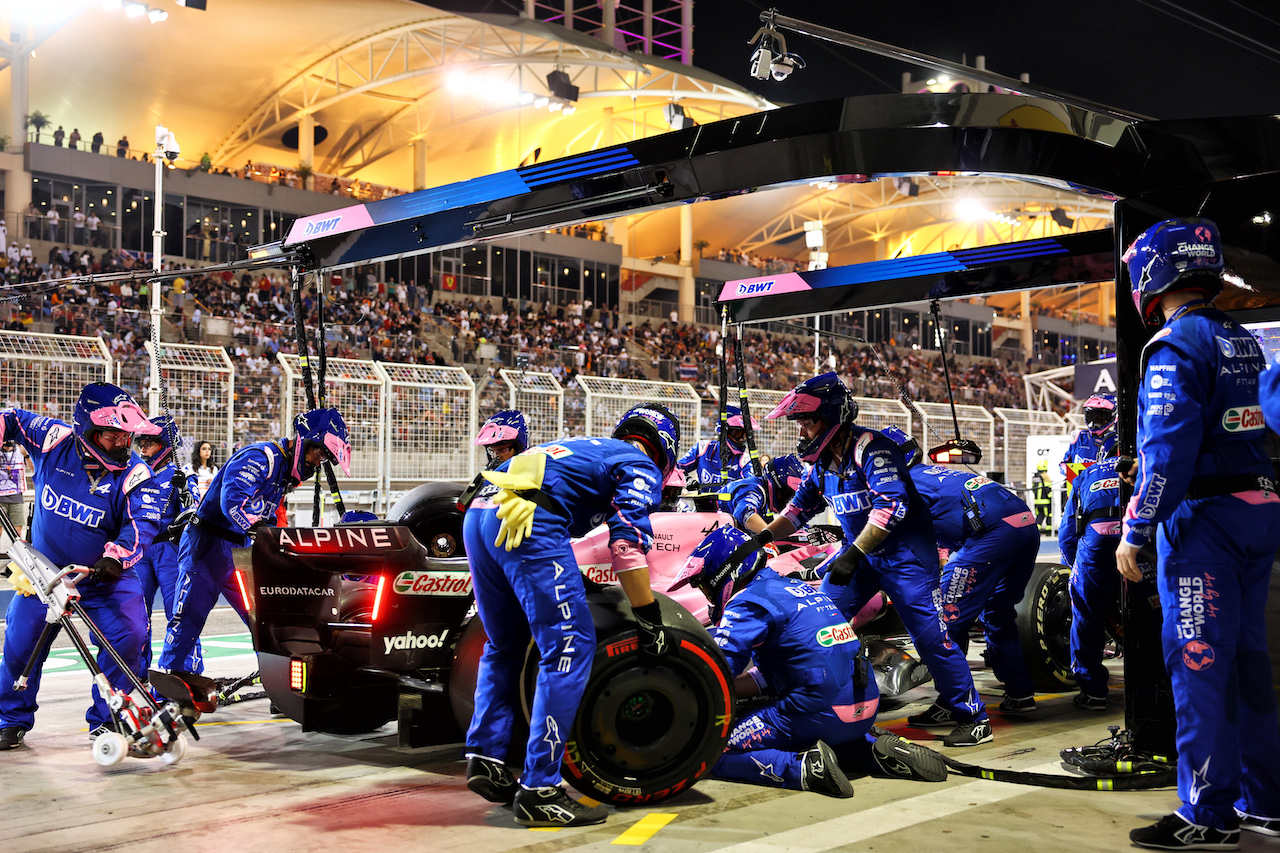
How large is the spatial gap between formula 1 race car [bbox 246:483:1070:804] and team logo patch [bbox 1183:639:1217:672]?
5.94 ft

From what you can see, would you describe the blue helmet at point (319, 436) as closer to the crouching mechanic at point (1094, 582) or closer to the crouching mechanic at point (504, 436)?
the crouching mechanic at point (504, 436)

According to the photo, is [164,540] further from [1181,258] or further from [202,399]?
[202,399]

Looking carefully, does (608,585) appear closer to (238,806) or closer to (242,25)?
(238,806)

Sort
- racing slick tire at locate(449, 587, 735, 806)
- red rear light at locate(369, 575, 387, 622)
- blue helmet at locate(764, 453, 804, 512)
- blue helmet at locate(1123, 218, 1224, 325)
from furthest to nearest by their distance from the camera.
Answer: blue helmet at locate(764, 453, 804, 512)
red rear light at locate(369, 575, 387, 622)
racing slick tire at locate(449, 587, 735, 806)
blue helmet at locate(1123, 218, 1224, 325)

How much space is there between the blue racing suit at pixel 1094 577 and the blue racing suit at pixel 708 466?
3498 mm

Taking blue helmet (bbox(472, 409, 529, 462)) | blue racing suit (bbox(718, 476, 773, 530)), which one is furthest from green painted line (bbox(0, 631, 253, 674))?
blue racing suit (bbox(718, 476, 773, 530))

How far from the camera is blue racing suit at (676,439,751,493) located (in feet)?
33.1

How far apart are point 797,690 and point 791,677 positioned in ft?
0.21

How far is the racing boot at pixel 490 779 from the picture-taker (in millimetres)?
4543

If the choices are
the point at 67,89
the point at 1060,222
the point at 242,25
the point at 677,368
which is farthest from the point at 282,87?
the point at 1060,222

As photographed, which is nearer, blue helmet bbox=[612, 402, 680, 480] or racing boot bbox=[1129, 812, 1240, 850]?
racing boot bbox=[1129, 812, 1240, 850]

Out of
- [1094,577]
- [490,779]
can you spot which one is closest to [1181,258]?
[1094,577]

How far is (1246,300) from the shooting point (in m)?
6.14

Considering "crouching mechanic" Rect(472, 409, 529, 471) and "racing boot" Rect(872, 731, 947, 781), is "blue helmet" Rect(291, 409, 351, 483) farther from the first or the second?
"racing boot" Rect(872, 731, 947, 781)
